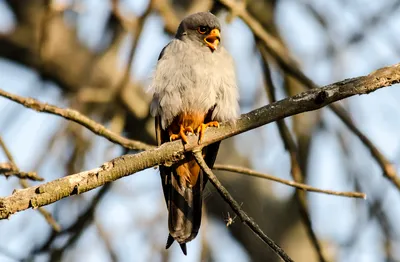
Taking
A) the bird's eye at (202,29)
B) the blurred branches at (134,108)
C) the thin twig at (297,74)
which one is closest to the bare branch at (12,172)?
the blurred branches at (134,108)

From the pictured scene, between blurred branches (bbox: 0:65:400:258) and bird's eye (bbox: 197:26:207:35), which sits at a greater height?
bird's eye (bbox: 197:26:207:35)

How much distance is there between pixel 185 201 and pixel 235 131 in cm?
116

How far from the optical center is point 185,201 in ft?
14.3

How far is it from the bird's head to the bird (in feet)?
0.36

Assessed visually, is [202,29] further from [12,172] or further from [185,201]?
[12,172]

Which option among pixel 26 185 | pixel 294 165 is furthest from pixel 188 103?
pixel 26 185

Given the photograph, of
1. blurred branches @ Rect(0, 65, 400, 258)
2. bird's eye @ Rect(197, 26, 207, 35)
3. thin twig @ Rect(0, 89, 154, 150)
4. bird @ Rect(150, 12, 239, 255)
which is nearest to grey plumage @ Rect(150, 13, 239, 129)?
bird @ Rect(150, 12, 239, 255)

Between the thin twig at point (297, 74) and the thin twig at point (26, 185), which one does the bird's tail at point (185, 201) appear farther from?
the thin twig at point (297, 74)

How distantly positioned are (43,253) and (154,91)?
1.39m

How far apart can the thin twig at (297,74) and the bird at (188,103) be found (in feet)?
1.00

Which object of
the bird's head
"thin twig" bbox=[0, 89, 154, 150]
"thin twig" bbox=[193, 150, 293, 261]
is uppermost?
the bird's head

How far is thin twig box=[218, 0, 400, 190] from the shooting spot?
431 cm

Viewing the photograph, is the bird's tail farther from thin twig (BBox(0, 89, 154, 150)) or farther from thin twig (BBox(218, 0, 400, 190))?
thin twig (BBox(218, 0, 400, 190))

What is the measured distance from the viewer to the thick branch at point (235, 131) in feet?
9.78
